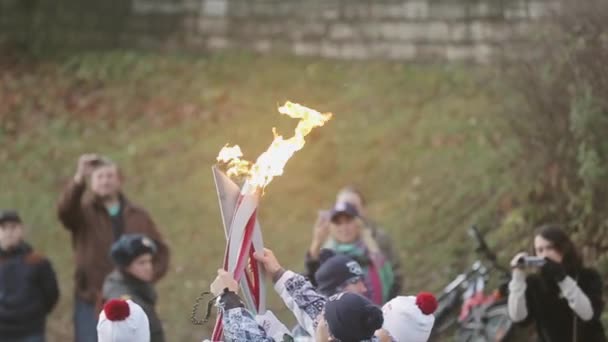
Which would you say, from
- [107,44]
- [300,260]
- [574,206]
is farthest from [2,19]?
[574,206]

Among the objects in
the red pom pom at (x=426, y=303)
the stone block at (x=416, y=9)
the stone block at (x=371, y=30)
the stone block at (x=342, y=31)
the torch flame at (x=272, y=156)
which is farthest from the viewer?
the stone block at (x=342, y=31)

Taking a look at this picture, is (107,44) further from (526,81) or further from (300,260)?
(526,81)

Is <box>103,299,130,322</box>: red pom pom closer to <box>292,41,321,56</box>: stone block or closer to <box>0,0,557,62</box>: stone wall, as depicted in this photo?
<box>0,0,557,62</box>: stone wall

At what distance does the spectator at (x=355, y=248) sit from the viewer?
936 cm

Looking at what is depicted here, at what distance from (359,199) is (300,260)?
332cm

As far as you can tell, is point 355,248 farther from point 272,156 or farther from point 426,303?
point 272,156

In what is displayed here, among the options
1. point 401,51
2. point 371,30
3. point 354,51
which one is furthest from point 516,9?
point 354,51

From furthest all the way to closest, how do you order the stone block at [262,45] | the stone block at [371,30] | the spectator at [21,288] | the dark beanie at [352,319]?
the stone block at [262,45] < the stone block at [371,30] < the spectator at [21,288] < the dark beanie at [352,319]

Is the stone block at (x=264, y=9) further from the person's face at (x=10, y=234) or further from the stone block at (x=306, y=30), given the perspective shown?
the person's face at (x=10, y=234)

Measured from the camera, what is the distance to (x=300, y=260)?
44.4ft

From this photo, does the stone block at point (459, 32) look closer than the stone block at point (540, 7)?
No

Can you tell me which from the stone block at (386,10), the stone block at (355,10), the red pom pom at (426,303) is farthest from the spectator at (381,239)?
the stone block at (355,10)

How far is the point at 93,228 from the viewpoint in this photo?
1018 centimetres

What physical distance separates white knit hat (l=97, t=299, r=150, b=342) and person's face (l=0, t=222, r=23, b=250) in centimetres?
283
